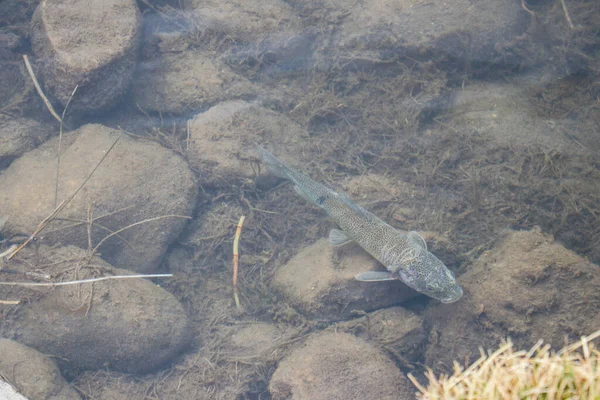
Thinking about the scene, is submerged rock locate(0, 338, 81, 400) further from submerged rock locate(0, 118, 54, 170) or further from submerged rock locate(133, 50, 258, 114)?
submerged rock locate(133, 50, 258, 114)

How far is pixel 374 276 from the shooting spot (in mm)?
4539

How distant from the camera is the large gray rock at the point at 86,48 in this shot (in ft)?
17.6

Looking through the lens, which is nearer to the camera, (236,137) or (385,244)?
(385,244)

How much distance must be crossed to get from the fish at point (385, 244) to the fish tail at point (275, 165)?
0.6 inches

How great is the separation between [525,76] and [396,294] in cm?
411

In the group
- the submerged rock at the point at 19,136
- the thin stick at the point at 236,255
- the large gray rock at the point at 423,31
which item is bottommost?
the thin stick at the point at 236,255

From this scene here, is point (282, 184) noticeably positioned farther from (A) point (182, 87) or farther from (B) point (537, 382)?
(B) point (537, 382)

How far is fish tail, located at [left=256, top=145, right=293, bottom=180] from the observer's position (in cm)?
542

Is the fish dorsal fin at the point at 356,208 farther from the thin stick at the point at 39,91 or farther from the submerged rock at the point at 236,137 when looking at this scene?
the thin stick at the point at 39,91

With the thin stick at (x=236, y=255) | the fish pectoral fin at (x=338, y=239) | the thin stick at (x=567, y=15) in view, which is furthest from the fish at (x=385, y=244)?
the thin stick at (x=567, y=15)

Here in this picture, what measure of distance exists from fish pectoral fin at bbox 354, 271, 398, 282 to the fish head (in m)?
0.09

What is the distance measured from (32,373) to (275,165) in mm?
3681

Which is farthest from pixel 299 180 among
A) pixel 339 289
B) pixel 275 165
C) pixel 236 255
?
pixel 339 289

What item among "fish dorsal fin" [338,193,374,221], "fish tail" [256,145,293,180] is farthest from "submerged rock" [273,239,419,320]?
"fish tail" [256,145,293,180]
